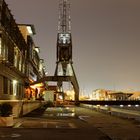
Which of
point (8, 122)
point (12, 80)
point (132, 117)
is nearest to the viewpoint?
point (8, 122)

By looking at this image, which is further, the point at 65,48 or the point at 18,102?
the point at 65,48

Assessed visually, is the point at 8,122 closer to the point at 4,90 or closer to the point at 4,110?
the point at 4,110

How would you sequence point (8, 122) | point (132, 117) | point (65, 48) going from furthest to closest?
point (65, 48), point (132, 117), point (8, 122)

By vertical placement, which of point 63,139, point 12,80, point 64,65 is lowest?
point 63,139

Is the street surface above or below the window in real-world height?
below

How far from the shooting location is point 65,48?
170 m

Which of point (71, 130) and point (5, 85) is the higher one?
point (5, 85)

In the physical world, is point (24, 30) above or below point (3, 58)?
above

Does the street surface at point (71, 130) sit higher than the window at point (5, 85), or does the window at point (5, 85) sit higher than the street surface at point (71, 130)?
the window at point (5, 85)

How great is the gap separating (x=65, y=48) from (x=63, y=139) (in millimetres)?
150564

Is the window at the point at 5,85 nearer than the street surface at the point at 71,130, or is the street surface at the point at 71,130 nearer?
the street surface at the point at 71,130

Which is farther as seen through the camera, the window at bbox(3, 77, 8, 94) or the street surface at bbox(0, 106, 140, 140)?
the window at bbox(3, 77, 8, 94)

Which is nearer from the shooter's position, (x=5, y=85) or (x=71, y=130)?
(x=71, y=130)

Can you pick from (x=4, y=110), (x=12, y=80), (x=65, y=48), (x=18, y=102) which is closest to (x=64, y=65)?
(x=65, y=48)
